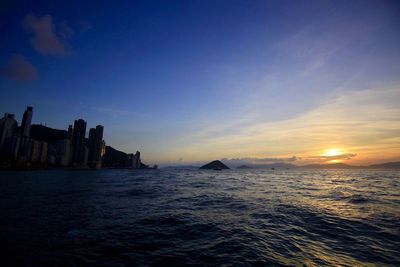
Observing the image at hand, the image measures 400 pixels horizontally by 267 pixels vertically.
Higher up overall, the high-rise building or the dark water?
the high-rise building

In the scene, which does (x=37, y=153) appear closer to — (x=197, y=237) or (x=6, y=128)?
(x=6, y=128)

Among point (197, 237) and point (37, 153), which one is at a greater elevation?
point (37, 153)

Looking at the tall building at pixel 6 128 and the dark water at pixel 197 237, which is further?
the tall building at pixel 6 128

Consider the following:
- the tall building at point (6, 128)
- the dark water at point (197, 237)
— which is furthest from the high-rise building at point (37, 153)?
the dark water at point (197, 237)

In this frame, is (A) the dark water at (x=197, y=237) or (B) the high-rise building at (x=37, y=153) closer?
(A) the dark water at (x=197, y=237)

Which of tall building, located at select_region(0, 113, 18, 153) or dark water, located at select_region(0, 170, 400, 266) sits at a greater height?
tall building, located at select_region(0, 113, 18, 153)

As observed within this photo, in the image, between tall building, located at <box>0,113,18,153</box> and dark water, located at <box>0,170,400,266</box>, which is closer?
dark water, located at <box>0,170,400,266</box>

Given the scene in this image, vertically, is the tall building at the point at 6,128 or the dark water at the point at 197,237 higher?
the tall building at the point at 6,128

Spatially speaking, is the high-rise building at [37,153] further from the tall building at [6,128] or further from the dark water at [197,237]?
the dark water at [197,237]

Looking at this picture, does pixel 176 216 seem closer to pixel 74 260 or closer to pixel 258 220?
pixel 258 220

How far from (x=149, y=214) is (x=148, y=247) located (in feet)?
24.7

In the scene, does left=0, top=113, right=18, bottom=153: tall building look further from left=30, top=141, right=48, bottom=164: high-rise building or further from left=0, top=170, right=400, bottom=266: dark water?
left=0, top=170, right=400, bottom=266: dark water

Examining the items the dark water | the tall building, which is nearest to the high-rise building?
the tall building

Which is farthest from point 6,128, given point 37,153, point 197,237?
point 197,237
